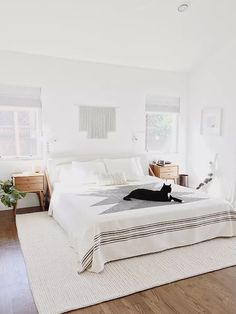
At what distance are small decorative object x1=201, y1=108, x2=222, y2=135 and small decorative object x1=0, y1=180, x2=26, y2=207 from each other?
3.47 metres

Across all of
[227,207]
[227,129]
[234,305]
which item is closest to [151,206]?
[227,207]

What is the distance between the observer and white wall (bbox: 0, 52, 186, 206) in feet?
13.7

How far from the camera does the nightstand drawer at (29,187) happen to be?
3939mm

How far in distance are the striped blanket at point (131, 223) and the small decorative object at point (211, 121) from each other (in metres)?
1.88

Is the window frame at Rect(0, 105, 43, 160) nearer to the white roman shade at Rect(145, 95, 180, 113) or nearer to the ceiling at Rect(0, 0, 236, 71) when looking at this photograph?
the ceiling at Rect(0, 0, 236, 71)

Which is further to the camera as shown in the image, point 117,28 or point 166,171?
point 166,171

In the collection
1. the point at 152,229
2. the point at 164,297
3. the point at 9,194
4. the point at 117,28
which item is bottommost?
the point at 164,297

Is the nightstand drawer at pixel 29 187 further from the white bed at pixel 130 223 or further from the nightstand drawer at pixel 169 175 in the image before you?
the nightstand drawer at pixel 169 175

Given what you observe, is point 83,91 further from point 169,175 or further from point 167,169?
point 169,175

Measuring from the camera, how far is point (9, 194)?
12.2ft

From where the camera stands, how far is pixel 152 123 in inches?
210

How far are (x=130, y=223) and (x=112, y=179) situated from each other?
4.49 ft

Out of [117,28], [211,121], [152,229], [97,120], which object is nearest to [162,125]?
[211,121]

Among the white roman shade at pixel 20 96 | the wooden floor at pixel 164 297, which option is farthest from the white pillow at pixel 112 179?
the wooden floor at pixel 164 297
